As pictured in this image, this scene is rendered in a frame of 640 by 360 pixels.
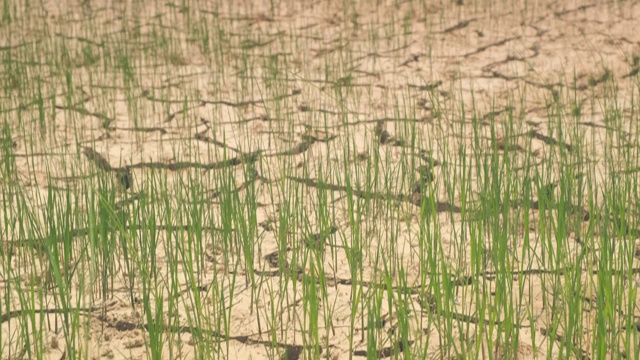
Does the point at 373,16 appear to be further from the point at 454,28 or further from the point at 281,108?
the point at 281,108

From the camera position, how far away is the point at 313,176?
351cm

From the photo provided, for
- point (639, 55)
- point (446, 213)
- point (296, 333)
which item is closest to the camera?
point (296, 333)

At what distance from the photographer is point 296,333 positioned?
2.28m

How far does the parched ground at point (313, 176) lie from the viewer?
7.03 ft

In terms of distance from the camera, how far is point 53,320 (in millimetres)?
2320

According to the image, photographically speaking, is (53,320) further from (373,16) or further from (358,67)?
(373,16)

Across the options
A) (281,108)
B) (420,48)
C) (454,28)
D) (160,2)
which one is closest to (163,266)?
(281,108)

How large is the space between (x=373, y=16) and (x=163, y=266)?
11.5ft

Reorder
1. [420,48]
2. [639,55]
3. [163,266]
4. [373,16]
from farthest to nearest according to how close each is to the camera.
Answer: [373,16], [420,48], [639,55], [163,266]

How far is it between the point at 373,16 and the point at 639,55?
1.69m

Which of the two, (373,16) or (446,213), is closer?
(446,213)

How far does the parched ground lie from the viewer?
214cm

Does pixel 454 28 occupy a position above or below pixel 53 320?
above

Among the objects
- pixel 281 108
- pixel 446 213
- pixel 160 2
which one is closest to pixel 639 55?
pixel 281 108
